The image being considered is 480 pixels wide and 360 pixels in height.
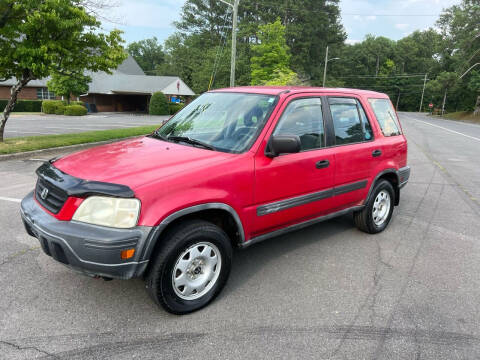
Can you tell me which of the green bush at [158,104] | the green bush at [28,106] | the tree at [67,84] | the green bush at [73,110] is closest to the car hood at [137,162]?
the green bush at [73,110]

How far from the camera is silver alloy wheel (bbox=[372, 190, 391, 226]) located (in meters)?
4.95

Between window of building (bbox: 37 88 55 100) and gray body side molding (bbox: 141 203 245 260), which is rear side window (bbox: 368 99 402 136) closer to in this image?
gray body side molding (bbox: 141 203 245 260)

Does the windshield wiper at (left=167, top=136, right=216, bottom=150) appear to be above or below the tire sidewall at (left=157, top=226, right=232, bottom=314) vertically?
above

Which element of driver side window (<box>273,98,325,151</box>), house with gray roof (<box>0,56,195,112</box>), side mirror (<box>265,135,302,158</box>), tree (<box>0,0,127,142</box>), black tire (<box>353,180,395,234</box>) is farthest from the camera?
house with gray roof (<box>0,56,195,112</box>)

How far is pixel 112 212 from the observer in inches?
104

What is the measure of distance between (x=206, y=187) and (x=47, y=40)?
10335 millimetres

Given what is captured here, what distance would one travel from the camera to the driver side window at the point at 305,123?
3648 mm

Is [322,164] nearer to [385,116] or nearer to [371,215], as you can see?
[371,215]

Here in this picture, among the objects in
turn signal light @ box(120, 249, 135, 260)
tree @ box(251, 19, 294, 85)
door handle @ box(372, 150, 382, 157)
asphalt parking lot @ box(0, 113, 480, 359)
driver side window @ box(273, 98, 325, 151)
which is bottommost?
asphalt parking lot @ box(0, 113, 480, 359)

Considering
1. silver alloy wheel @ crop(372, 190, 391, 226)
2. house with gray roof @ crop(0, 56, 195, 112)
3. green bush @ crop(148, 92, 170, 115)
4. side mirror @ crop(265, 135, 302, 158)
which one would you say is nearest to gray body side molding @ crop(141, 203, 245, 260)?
side mirror @ crop(265, 135, 302, 158)

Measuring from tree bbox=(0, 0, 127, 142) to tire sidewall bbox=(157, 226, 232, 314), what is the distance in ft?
32.6

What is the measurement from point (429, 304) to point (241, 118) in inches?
97.8

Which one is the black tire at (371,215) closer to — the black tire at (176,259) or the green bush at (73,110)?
the black tire at (176,259)

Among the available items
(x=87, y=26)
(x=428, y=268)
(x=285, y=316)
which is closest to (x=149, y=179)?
(x=285, y=316)
